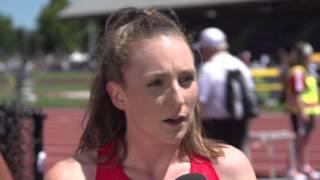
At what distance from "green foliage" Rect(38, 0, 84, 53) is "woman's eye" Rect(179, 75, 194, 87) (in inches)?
4397

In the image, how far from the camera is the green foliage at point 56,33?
11506 cm

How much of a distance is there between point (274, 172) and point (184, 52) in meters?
8.27

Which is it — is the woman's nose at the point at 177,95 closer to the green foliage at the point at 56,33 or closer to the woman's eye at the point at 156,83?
the woman's eye at the point at 156,83

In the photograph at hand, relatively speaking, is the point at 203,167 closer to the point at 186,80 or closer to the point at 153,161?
the point at 153,161

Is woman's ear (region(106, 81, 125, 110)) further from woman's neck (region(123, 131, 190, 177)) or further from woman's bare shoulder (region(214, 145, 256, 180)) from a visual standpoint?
woman's bare shoulder (region(214, 145, 256, 180))

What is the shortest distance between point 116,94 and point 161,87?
19 centimetres

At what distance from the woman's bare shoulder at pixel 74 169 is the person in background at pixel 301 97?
677 centimetres

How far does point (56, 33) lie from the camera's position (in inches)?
4547

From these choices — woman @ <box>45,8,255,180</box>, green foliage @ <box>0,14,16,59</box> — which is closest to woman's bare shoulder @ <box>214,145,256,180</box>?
woman @ <box>45,8,255,180</box>

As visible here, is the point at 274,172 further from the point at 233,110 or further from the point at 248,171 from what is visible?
the point at 248,171

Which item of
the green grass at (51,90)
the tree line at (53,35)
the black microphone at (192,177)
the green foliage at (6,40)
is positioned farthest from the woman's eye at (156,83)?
the green foliage at (6,40)

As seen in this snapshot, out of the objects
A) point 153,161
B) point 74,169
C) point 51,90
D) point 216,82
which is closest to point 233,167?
point 153,161

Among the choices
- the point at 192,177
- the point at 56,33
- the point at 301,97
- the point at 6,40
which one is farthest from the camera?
the point at 6,40

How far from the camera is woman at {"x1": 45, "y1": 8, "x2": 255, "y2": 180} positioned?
1.85 metres
